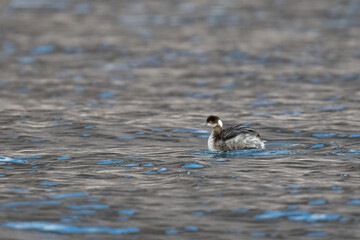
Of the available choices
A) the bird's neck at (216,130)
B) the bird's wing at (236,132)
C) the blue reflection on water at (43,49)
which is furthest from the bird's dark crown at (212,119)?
the blue reflection on water at (43,49)

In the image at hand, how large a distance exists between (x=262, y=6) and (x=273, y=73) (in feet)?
68.7

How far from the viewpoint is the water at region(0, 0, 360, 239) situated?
1085 centimetres

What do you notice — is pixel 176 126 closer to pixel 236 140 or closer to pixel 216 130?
pixel 216 130

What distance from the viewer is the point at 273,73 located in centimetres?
2606

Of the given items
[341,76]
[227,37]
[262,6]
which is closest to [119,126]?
[341,76]

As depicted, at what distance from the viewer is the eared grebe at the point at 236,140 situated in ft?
48.7

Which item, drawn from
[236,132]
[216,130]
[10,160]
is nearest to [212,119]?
[216,130]

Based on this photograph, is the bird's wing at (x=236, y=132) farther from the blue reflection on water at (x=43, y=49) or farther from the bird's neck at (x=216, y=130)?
the blue reflection on water at (x=43, y=49)

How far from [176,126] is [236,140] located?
3.55m

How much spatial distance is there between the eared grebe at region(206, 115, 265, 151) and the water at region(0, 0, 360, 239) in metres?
0.27

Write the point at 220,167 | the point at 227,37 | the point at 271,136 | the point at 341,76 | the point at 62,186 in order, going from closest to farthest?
1. the point at 62,186
2. the point at 220,167
3. the point at 271,136
4. the point at 341,76
5. the point at 227,37

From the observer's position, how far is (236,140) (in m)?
15.0

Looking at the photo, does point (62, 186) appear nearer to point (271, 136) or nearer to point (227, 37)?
point (271, 136)

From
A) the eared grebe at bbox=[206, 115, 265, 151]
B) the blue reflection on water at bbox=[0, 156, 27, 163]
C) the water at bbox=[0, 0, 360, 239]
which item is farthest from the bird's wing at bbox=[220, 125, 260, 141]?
the blue reflection on water at bbox=[0, 156, 27, 163]
